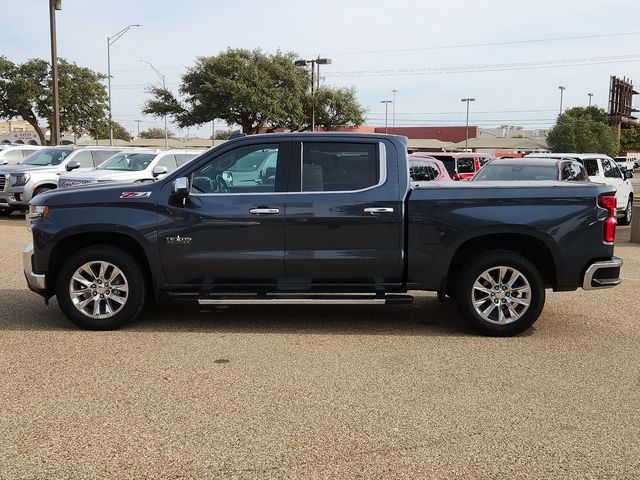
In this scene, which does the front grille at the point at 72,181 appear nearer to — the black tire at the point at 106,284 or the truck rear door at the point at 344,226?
the black tire at the point at 106,284

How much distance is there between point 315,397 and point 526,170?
381 inches

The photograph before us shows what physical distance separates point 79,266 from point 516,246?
4.22m

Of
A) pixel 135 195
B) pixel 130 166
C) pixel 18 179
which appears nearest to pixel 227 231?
pixel 135 195

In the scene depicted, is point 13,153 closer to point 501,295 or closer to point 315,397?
point 501,295

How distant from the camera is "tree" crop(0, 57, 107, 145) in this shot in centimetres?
4666

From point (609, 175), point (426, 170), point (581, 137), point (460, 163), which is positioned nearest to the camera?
point (426, 170)

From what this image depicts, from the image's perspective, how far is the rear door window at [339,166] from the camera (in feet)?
20.7

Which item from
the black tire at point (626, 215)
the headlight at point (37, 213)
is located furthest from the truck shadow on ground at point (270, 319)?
the black tire at point (626, 215)

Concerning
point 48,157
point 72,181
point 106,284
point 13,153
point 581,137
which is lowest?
point 106,284

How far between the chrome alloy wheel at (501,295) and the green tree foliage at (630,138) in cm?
10007

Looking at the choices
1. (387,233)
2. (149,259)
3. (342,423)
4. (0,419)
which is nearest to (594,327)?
(387,233)

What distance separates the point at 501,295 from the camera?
627cm

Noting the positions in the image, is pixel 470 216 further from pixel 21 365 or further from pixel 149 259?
pixel 21 365

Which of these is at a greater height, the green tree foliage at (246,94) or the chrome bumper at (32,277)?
the green tree foliage at (246,94)
